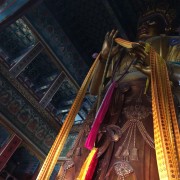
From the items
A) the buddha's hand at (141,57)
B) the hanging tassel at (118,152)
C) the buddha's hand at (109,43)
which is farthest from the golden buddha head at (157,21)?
the hanging tassel at (118,152)

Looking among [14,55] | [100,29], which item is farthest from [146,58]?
[14,55]

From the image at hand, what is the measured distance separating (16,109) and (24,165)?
1.40m

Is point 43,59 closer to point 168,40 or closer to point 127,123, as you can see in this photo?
point 168,40

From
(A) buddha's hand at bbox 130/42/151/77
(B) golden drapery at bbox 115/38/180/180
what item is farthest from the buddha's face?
(B) golden drapery at bbox 115/38/180/180

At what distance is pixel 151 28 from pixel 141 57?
1.05 metres

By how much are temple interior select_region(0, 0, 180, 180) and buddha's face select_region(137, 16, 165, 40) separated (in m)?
0.94

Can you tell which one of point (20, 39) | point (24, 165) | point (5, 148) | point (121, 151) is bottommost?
point (24, 165)

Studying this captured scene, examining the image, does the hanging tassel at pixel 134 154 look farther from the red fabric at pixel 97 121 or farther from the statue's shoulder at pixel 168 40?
the statue's shoulder at pixel 168 40

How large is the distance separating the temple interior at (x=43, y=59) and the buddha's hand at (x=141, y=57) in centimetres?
209

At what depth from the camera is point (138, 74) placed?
222 cm

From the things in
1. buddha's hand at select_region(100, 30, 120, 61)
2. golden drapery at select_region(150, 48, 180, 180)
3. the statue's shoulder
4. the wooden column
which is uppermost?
buddha's hand at select_region(100, 30, 120, 61)

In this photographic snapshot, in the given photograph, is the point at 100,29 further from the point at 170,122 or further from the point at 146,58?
the point at 170,122

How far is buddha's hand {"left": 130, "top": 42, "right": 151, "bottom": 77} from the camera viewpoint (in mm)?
1926

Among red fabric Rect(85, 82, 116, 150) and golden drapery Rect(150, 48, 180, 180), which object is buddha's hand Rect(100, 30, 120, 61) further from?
golden drapery Rect(150, 48, 180, 180)
